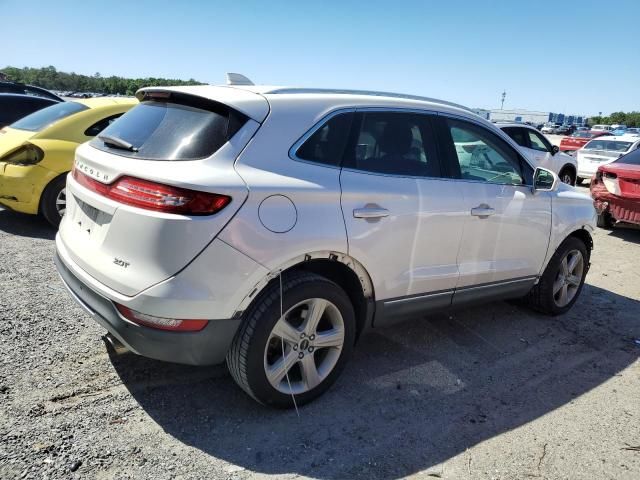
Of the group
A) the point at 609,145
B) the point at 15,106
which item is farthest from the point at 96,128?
the point at 609,145

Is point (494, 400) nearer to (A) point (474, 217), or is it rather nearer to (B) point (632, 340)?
(A) point (474, 217)

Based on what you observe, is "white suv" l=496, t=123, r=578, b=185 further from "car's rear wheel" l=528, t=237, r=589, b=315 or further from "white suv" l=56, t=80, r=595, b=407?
"white suv" l=56, t=80, r=595, b=407

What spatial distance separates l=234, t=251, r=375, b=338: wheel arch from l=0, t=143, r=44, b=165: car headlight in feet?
14.7

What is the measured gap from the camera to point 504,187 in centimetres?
402

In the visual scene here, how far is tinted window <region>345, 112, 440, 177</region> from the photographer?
321cm

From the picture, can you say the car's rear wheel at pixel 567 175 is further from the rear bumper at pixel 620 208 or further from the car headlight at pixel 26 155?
the car headlight at pixel 26 155

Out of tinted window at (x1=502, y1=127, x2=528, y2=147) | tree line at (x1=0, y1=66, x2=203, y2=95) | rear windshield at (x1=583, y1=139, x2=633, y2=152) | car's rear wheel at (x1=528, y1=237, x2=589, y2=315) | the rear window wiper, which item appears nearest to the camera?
the rear window wiper

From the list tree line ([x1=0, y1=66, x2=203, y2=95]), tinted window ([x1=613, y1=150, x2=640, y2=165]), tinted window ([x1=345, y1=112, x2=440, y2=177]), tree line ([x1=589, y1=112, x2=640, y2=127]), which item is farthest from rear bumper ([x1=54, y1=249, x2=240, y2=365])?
tree line ([x1=589, y1=112, x2=640, y2=127])

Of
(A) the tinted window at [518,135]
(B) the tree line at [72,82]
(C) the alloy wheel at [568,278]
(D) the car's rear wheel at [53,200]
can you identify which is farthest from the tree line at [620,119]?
(D) the car's rear wheel at [53,200]

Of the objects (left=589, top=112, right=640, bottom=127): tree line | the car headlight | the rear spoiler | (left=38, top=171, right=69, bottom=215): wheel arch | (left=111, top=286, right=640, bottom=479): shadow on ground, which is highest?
(left=589, top=112, right=640, bottom=127): tree line

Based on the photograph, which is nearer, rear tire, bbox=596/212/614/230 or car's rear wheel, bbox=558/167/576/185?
rear tire, bbox=596/212/614/230

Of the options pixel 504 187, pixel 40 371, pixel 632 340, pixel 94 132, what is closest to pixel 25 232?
pixel 94 132

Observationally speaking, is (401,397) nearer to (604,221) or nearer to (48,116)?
(48,116)

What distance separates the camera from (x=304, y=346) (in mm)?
2992
